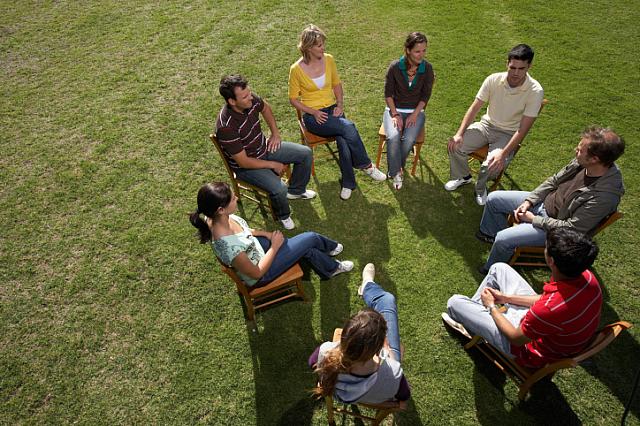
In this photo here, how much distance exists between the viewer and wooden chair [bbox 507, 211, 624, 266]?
3.64 m

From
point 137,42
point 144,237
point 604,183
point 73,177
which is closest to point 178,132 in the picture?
point 73,177

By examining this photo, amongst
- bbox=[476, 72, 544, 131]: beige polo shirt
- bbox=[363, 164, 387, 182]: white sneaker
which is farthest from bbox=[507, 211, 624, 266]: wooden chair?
bbox=[363, 164, 387, 182]: white sneaker

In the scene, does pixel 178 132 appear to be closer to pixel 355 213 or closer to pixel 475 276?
pixel 355 213

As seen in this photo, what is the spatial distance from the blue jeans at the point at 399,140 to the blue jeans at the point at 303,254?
5.09 feet

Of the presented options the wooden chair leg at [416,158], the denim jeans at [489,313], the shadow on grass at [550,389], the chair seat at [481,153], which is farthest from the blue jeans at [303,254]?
the chair seat at [481,153]

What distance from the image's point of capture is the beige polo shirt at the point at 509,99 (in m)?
4.57

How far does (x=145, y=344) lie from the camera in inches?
157

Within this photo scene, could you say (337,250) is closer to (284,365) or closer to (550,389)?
(284,365)

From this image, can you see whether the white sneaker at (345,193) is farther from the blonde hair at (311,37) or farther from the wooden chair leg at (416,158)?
the blonde hair at (311,37)

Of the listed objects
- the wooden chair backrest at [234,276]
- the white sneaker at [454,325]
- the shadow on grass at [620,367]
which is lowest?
the shadow on grass at [620,367]

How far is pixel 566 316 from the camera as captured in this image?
9.09 feet

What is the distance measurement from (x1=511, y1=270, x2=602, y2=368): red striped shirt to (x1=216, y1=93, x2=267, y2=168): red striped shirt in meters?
3.26

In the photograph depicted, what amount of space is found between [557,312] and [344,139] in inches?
126

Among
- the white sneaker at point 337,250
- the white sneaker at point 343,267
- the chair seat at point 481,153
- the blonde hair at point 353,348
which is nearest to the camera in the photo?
the blonde hair at point 353,348
